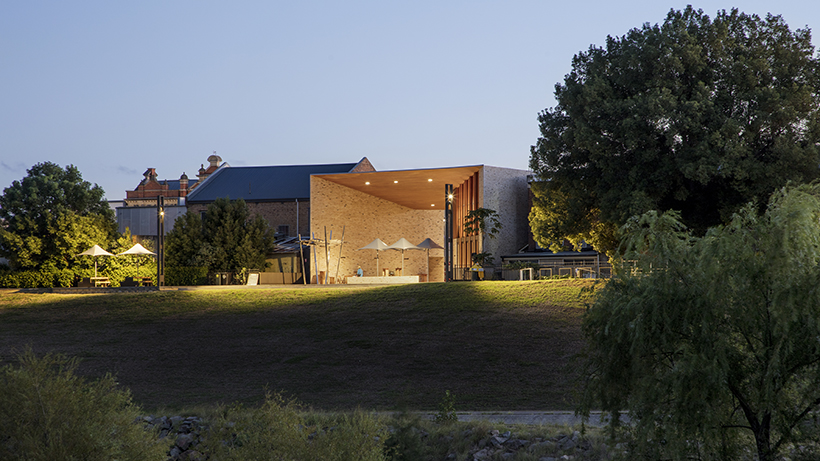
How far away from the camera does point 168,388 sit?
50.9 ft

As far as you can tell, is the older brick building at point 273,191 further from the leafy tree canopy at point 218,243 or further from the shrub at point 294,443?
the shrub at point 294,443

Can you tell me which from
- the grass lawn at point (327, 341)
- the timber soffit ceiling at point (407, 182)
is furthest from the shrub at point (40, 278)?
the timber soffit ceiling at point (407, 182)

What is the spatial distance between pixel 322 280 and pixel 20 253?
14909 millimetres

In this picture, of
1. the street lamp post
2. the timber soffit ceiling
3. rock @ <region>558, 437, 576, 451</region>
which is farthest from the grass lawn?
the timber soffit ceiling

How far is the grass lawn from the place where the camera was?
582 inches

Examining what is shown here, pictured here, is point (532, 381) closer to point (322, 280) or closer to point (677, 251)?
point (677, 251)

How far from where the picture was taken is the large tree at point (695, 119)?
17781 mm

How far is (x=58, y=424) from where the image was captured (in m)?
7.72

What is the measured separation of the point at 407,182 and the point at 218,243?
387 inches

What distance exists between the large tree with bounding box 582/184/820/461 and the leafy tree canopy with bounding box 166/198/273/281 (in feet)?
86.7

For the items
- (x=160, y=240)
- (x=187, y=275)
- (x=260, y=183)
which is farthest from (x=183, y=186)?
(x=160, y=240)

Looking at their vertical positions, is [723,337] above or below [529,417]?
above

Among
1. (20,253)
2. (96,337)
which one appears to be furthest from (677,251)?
(20,253)

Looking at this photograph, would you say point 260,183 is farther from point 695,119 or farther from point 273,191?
point 695,119
